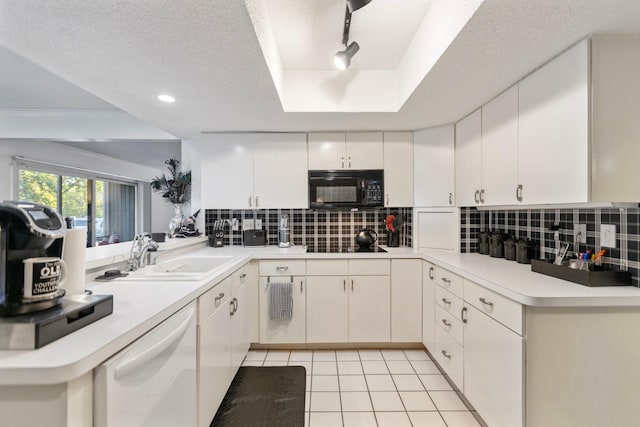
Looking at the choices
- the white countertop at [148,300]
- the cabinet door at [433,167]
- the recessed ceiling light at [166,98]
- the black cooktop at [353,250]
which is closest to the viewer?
the white countertop at [148,300]

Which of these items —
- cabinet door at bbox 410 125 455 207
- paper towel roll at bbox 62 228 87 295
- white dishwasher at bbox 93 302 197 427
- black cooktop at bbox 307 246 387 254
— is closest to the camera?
white dishwasher at bbox 93 302 197 427

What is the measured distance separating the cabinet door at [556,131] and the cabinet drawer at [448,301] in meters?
0.78

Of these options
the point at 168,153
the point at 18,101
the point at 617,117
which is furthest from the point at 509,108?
the point at 168,153

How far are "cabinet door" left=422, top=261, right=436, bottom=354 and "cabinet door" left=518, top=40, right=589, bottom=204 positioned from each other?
97 centimetres

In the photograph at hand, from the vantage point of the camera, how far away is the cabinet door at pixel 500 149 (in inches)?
71.4

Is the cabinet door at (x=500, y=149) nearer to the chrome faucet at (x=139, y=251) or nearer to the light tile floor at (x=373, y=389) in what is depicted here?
the light tile floor at (x=373, y=389)

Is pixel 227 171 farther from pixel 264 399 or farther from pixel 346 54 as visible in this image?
pixel 264 399

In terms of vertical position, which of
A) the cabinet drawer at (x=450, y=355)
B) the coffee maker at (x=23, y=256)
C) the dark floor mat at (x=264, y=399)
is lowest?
the dark floor mat at (x=264, y=399)

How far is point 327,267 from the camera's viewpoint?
257 centimetres

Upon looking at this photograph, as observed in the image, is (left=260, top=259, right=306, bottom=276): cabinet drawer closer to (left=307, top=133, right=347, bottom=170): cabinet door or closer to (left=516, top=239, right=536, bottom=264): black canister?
(left=307, top=133, right=347, bottom=170): cabinet door

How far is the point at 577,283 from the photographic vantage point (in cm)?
147

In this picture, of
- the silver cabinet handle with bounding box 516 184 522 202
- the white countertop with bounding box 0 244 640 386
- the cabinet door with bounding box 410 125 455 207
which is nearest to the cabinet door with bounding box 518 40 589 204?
the silver cabinet handle with bounding box 516 184 522 202

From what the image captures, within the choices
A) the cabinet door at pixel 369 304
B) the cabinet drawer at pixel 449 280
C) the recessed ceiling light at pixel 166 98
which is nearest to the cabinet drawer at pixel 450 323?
the cabinet drawer at pixel 449 280

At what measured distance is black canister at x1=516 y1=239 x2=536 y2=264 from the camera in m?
2.03
